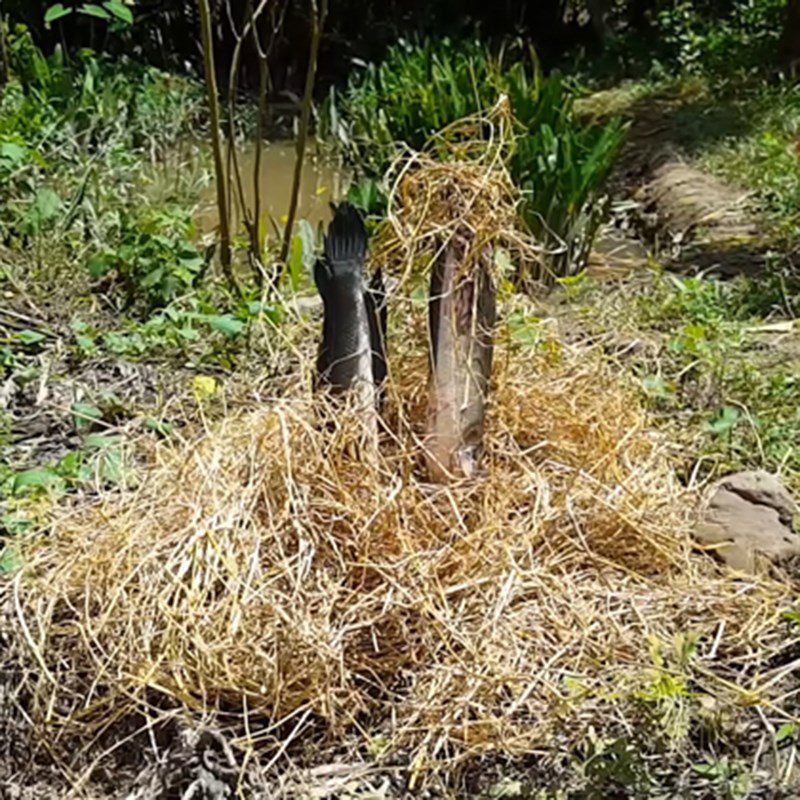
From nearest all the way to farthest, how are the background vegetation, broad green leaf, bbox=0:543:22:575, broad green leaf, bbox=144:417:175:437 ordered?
1. broad green leaf, bbox=0:543:22:575
2. broad green leaf, bbox=144:417:175:437
3. the background vegetation

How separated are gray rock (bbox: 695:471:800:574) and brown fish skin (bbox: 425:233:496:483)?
0.49 metres

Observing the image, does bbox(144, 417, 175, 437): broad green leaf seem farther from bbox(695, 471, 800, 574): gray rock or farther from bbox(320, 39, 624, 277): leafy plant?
bbox(695, 471, 800, 574): gray rock

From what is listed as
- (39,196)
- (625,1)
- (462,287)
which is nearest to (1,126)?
(39,196)

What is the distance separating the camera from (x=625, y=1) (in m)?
11.2

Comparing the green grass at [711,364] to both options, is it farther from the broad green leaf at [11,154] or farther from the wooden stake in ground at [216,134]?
the broad green leaf at [11,154]

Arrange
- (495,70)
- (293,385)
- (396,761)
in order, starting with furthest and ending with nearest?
1. (495,70)
2. (293,385)
3. (396,761)

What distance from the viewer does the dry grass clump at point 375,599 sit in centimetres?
233

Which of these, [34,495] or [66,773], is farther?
[34,495]

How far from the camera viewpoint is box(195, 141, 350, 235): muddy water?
6145mm

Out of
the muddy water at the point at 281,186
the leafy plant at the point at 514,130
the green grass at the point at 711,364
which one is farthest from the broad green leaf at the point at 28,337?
the muddy water at the point at 281,186

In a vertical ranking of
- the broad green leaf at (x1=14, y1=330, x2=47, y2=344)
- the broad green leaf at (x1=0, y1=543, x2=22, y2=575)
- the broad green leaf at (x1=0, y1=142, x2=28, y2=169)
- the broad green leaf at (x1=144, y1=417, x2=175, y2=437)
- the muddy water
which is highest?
the broad green leaf at (x1=0, y1=142, x2=28, y2=169)

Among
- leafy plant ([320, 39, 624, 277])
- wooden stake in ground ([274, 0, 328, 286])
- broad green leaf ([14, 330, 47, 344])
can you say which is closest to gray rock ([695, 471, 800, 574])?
leafy plant ([320, 39, 624, 277])

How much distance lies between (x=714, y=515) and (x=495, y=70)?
414 centimetres

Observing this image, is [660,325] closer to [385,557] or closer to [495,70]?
[385,557]
